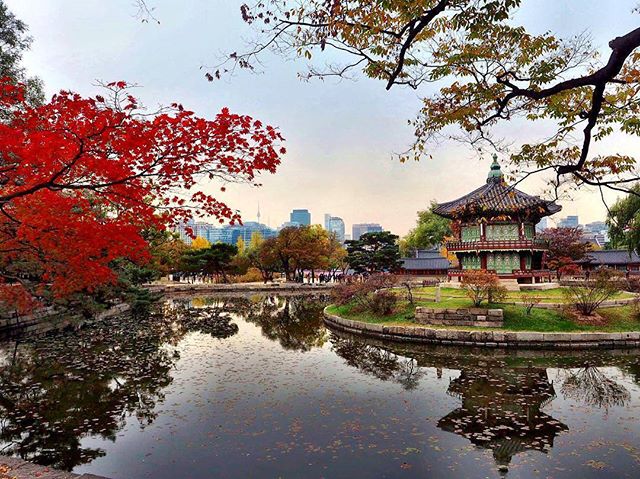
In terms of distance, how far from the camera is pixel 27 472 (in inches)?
257

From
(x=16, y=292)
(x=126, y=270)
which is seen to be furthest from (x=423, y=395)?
(x=126, y=270)

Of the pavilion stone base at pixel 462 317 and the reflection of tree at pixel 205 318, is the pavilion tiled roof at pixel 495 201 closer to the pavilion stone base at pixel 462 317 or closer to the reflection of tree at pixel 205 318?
the pavilion stone base at pixel 462 317

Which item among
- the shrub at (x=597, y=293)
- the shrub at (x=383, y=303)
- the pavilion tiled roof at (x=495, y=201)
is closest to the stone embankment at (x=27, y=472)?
the shrub at (x=383, y=303)

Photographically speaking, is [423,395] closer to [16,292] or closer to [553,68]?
[553,68]

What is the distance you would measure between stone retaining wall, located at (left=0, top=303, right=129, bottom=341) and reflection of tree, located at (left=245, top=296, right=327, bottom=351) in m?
9.71

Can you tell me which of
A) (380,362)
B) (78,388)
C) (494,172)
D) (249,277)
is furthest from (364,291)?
(249,277)

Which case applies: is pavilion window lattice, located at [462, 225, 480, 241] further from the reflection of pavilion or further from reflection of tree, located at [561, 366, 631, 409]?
the reflection of pavilion

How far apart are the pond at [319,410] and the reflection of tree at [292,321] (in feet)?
4.58

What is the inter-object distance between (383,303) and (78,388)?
15285mm

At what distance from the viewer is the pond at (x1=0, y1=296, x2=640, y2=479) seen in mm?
7793

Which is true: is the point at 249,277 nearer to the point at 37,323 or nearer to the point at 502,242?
the point at 37,323

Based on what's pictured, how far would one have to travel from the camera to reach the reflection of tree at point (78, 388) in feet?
28.9

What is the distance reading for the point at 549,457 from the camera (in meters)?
7.85

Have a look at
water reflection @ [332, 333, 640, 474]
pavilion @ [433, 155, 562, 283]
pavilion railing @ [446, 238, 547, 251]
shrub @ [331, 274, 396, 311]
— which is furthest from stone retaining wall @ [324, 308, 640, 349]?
pavilion railing @ [446, 238, 547, 251]
